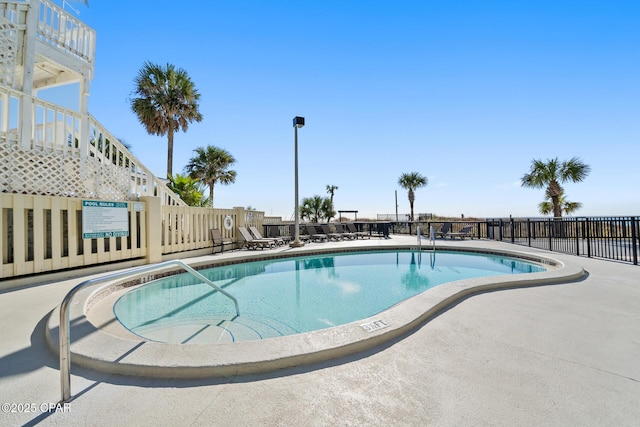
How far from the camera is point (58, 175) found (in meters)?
6.11

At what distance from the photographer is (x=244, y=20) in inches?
354

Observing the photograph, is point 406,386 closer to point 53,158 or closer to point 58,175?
point 58,175

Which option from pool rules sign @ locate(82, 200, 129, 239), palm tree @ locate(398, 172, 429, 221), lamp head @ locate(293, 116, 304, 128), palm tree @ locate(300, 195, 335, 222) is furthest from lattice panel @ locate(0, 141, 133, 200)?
palm tree @ locate(398, 172, 429, 221)

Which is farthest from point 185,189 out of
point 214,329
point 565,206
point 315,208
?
point 565,206

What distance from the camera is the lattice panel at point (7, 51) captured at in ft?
20.1

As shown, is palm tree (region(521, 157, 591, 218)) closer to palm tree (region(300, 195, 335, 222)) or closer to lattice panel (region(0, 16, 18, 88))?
palm tree (region(300, 195, 335, 222))

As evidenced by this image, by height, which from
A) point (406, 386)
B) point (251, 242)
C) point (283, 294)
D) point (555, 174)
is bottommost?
point (283, 294)

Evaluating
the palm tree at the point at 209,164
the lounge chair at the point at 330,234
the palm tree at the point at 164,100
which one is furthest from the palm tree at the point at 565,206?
the palm tree at the point at 164,100

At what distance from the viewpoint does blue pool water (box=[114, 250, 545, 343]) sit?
3729mm

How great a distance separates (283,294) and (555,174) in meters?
18.6

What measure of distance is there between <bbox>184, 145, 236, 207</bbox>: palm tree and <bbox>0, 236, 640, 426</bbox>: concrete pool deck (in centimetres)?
1723

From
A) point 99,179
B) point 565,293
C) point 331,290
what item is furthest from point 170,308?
point 565,293

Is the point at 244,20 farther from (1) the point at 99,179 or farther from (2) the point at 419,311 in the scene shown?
(2) the point at 419,311

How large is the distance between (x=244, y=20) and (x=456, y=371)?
1068 centimetres
